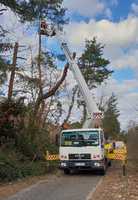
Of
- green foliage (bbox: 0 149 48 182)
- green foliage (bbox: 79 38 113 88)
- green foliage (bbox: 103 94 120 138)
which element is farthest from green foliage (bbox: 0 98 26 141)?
green foliage (bbox: 103 94 120 138)

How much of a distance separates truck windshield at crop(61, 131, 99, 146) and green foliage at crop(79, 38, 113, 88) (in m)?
30.6

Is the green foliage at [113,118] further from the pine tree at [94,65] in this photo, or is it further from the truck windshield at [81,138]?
the truck windshield at [81,138]

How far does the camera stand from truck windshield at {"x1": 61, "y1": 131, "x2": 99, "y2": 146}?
99.5ft

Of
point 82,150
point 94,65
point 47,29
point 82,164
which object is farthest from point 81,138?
point 94,65

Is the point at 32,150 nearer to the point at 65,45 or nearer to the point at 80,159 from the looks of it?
the point at 80,159

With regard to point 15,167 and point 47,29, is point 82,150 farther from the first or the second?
point 47,29

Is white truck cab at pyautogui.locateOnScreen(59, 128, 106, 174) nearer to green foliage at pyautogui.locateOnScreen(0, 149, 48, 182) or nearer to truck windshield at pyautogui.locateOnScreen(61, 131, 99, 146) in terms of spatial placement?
truck windshield at pyautogui.locateOnScreen(61, 131, 99, 146)

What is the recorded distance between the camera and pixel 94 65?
63.0m

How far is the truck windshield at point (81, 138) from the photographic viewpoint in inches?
1193

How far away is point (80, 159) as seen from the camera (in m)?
30.3

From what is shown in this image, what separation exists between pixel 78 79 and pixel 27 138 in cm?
542

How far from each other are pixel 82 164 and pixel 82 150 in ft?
2.61

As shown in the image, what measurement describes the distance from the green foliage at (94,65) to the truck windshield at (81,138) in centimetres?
3058

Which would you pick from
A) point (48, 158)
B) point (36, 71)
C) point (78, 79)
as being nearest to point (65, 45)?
point (78, 79)
